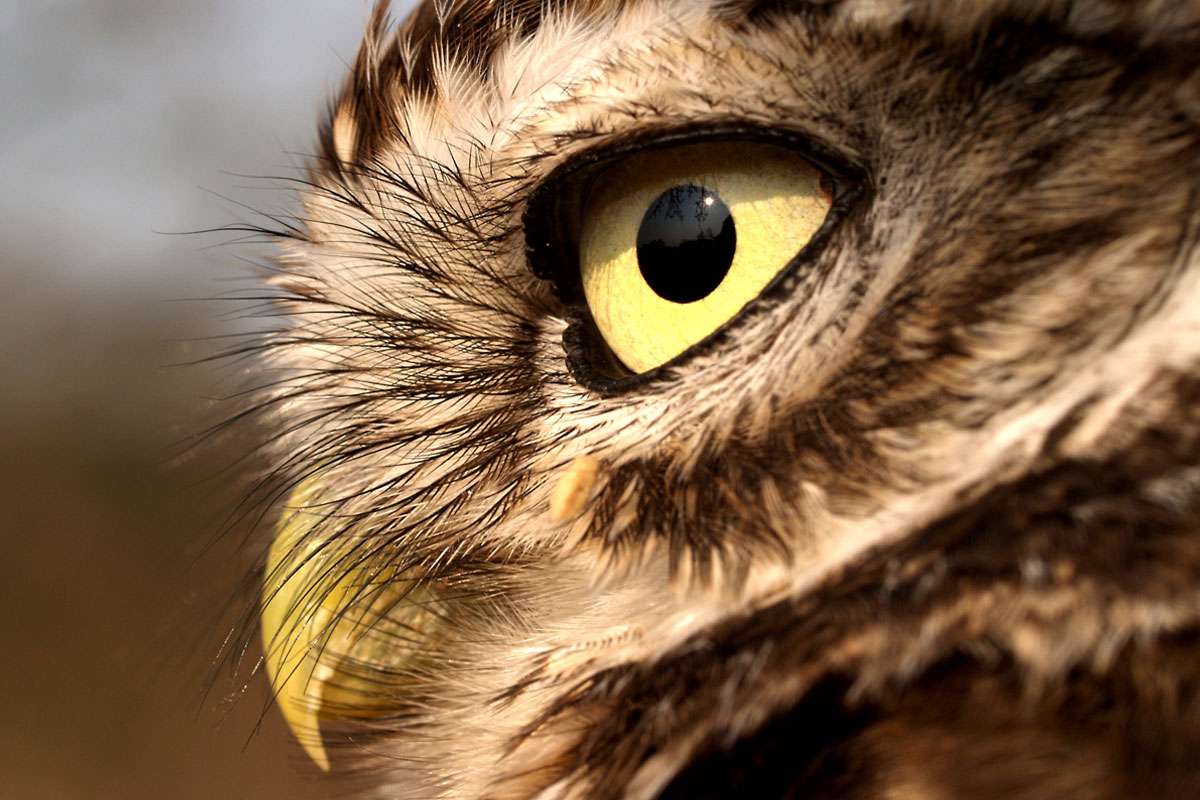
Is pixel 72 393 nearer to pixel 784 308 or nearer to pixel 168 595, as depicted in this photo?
pixel 168 595

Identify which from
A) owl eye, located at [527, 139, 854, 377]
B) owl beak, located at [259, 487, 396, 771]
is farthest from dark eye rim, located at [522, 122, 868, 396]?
owl beak, located at [259, 487, 396, 771]

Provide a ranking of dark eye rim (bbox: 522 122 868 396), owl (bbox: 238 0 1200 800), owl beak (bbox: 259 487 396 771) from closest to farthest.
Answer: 1. owl (bbox: 238 0 1200 800)
2. dark eye rim (bbox: 522 122 868 396)
3. owl beak (bbox: 259 487 396 771)

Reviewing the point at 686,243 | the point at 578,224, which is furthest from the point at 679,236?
the point at 578,224

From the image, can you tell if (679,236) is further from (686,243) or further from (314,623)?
(314,623)

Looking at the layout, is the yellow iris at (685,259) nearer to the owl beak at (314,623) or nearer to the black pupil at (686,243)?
the black pupil at (686,243)

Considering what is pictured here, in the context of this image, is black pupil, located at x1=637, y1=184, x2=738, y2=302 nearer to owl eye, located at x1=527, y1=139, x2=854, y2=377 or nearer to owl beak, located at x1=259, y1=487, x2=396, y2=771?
owl eye, located at x1=527, y1=139, x2=854, y2=377

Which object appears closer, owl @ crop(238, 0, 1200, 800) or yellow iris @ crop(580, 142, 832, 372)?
owl @ crop(238, 0, 1200, 800)

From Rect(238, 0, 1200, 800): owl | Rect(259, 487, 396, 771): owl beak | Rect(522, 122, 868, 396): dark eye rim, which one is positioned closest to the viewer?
Rect(238, 0, 1200, 800): owl
